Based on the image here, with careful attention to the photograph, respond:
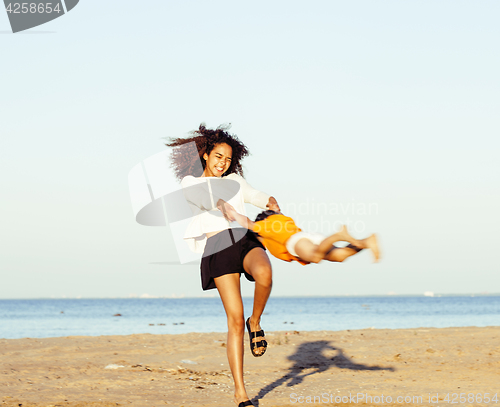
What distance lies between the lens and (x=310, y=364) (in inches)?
352

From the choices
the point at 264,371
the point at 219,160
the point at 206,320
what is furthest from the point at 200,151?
the point at 206,320

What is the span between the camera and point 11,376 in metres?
7.52

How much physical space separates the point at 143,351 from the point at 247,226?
677 centimetres

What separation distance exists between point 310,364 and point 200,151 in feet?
17.4

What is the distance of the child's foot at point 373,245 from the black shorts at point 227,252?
3.68 ft

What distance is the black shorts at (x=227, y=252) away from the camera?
4800 mm

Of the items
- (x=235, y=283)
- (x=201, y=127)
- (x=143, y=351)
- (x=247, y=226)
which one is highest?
(x=201, y=127)

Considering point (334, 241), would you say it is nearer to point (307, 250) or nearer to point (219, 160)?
point (307, 250)

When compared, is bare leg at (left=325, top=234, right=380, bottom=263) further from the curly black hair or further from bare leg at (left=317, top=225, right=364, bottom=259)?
the curly black hair

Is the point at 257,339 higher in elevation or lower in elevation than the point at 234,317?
lower

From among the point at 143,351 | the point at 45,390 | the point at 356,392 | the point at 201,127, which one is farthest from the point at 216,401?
the point at 143,351

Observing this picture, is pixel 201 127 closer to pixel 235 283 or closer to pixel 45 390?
pixel 235 283

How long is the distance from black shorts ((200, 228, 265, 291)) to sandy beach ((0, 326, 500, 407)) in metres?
1.86

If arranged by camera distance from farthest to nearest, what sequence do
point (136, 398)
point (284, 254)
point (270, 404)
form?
point (136, 398), point (270, 404), point (284, 254)
